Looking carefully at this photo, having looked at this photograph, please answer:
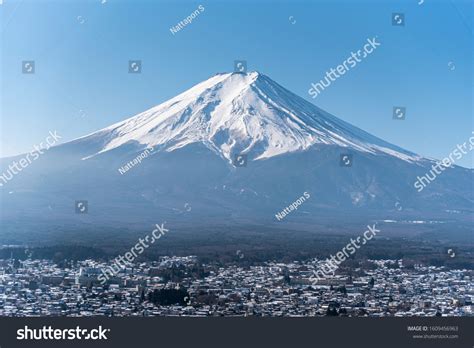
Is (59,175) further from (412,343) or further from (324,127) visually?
(412,343)

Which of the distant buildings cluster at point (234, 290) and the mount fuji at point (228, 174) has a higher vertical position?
the mount fuji at point (228, 174)

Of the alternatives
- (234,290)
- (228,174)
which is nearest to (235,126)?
(228,174)

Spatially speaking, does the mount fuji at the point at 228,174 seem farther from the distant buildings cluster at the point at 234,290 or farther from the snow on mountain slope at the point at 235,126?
the distant buildings cluster at the point at 234,290

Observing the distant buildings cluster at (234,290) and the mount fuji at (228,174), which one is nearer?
the distant buildings cluster at (234,290)

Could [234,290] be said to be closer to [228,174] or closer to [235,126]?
[228,174]

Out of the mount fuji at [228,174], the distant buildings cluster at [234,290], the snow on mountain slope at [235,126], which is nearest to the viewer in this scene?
the distant buildings cluster at [234,290]

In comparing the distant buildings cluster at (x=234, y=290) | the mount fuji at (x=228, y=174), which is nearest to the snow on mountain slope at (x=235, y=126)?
the mount fuji at (x=228, y=174)

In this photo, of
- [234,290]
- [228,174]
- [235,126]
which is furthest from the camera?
[235,126]

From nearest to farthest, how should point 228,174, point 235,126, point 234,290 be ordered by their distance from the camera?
point 234,290, point 228,174, point 235,126
